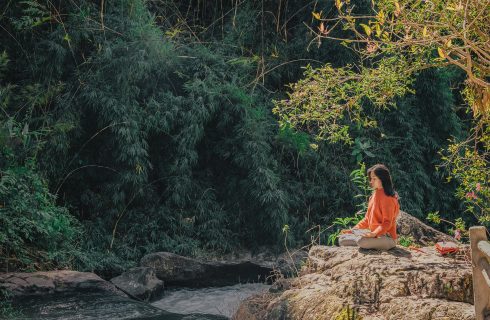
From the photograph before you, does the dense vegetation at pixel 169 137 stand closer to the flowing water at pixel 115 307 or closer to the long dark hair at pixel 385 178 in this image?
the flowing water at pixel 115 307

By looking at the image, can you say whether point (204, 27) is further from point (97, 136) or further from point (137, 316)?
point (137, 316)

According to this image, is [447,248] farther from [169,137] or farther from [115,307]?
[169,137]

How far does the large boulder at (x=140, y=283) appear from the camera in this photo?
7906 millimetres

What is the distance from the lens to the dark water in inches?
264

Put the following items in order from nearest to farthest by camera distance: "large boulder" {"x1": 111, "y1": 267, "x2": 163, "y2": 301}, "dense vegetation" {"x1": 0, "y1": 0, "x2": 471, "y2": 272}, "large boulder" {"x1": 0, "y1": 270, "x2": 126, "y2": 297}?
"large boulder" {"x1": 0, "y1": 270, "x2": 126, "y2": 297} → "large boulder" {"x1": 111, "y1": 267, "x2": 163, "y2": 301} → "dense vegetation" {"x1": 0, "y1": 0, "x2": 471, "y2": 272}

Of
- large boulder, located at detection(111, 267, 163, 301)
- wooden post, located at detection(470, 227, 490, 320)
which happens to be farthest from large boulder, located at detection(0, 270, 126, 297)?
wooden post, located at detection(470, 227, 490, 320)

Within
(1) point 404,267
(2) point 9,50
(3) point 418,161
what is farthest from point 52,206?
(3) point 418,161

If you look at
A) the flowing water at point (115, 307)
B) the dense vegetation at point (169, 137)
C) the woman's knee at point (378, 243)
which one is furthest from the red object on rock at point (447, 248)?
the dense vegetation at point (169, 137)

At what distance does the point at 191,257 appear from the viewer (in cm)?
939

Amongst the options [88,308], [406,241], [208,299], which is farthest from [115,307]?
[406,241]

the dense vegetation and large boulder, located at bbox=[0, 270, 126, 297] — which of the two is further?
the dense vegetation

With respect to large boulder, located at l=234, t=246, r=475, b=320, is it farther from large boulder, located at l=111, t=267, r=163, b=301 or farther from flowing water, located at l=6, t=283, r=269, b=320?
large boulder, located at l=111, t=267, r=163, b=301

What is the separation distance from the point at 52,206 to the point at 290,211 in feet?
12.3

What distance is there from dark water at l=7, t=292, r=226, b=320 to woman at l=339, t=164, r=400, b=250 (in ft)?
8.29
